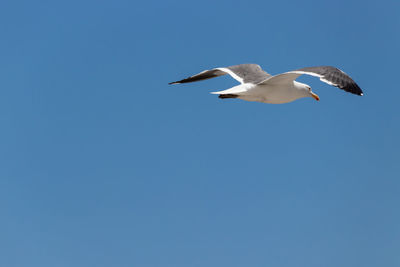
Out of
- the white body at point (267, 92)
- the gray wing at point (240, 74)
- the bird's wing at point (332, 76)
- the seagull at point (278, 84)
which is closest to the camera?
the bird's wing at point (332, 76)

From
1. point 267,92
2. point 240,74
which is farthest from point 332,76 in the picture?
point 240,74

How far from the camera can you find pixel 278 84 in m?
12.4

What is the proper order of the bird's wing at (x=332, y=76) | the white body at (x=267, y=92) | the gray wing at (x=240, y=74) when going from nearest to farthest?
1. the bird's wing at (x=332, y=76)
2. the white body at (x=267, y=92)
3. the gray wing at (x=240, y=74)

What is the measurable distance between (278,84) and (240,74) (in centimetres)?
145

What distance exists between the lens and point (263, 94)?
12484mm

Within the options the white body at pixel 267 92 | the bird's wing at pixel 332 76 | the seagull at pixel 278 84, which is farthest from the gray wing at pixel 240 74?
the bird's wing at pixel 332 76

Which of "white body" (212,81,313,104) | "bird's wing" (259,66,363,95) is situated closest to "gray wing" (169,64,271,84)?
"white body" (212,81,313,104)

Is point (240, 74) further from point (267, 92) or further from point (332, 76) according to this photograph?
point (332, 76)

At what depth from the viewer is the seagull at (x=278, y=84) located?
11.0 metres

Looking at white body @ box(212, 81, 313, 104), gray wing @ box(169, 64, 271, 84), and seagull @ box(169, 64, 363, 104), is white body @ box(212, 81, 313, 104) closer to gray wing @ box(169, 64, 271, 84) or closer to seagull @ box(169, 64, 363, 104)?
seagull @ box(169, 64, 363, 104)

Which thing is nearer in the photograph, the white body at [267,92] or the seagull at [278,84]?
the seagull at [278,84]

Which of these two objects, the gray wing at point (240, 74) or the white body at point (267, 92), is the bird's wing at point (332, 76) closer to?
the white body at point (267, 92)

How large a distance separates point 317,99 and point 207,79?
9.49 feet

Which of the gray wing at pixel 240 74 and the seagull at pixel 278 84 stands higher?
the gray wing at pixel 240 74
